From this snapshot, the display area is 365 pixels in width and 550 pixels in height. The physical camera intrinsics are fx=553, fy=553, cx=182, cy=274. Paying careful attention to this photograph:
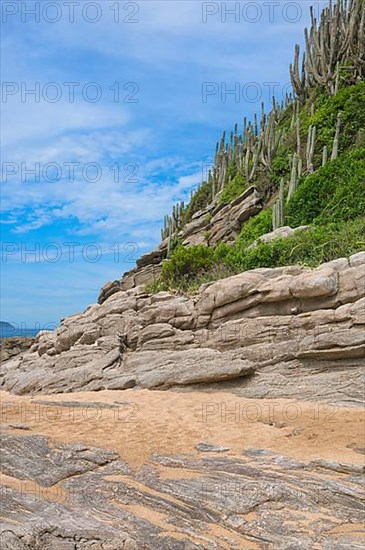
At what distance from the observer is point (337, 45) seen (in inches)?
1207

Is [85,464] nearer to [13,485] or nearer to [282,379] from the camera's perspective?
[13,485]

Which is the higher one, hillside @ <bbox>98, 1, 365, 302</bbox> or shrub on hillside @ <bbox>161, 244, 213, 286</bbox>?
hillside @ <bbox>98, 1, 365, 302</bbox>

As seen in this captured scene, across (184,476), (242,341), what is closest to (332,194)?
(242,341)

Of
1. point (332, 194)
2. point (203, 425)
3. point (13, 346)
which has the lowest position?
point (203, 425)

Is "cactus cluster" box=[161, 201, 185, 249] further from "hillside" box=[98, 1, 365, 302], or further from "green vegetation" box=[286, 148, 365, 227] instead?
"green vegetation" box=[286, 148, 365, 227]

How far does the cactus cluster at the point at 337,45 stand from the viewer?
30.0 meters

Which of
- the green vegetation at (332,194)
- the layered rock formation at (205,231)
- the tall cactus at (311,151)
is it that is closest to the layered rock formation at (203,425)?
the green vegetation at (332,194)

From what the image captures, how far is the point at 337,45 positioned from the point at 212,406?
25.6 m

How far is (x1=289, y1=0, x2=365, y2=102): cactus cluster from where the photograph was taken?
98.4 feet

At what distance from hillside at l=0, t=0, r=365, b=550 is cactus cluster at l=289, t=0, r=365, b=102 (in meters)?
9.50

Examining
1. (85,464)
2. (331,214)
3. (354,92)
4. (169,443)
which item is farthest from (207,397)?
(354,92)

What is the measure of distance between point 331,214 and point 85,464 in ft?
49.9

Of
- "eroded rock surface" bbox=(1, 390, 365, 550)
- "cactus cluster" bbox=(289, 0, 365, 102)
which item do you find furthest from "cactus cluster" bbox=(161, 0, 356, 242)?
"eroded rock surface" bbox=(1, 390, 365, 550)

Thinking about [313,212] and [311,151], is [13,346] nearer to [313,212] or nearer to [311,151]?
[313,212]
